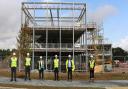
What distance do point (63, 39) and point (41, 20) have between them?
349 inches

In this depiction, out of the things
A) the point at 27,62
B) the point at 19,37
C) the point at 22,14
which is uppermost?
the point at 22,14

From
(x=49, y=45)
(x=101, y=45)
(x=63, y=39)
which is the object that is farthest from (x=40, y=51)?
(x=101, y=45)

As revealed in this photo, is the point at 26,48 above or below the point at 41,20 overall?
below

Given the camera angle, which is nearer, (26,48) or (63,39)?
(26,48)

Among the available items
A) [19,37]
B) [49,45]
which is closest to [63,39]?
[49,45]

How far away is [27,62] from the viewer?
3212 cm

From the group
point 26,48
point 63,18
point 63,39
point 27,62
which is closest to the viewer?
point 27,62

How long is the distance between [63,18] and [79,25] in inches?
222

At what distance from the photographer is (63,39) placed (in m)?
75.6

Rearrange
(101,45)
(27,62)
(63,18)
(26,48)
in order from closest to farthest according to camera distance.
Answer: (27,62) < (26,48) < (63,18) < (101,45)

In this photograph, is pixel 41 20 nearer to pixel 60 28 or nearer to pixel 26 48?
pixel 60 28

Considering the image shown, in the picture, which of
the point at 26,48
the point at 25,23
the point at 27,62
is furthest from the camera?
the point at 25,23

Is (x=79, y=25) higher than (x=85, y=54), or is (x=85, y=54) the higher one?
(x=79, y=25)

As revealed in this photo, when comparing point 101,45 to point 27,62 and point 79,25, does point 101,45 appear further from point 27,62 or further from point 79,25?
point 27,62
